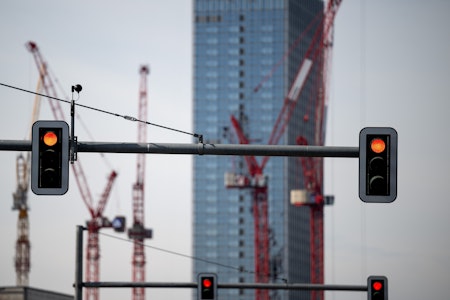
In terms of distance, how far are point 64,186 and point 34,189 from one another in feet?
1.78

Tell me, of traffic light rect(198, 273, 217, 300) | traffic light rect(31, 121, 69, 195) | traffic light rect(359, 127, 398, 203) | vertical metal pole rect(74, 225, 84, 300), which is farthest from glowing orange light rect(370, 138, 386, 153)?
vertical metal pole rect(74, 225, 84, 300)

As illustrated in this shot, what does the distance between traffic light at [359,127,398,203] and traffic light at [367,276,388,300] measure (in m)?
14.7

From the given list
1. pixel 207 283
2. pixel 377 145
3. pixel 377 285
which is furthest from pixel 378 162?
pixel 207 283

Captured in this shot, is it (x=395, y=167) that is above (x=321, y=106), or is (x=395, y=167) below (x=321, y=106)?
below

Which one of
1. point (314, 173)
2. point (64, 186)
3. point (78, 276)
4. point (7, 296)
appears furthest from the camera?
point (314, 173)

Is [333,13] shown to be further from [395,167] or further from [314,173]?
[395,167]

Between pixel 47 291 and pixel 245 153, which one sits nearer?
pixel 245 153

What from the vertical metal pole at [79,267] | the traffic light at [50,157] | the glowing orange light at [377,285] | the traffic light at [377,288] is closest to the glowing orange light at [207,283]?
the vertical metal pole at [79,267]

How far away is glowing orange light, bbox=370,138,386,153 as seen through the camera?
25.1 metres

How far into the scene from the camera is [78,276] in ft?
129

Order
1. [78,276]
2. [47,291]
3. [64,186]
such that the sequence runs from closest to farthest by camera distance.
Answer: [64,186] → [78,276] → [47,291]

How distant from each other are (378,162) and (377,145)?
32cm

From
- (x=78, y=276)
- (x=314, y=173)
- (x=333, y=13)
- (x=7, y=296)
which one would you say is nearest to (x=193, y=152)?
(x=78, y=276)

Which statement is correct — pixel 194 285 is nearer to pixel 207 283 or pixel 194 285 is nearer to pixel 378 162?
pixel 207 283
